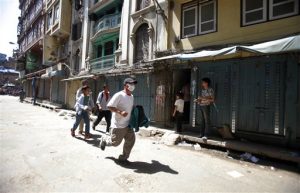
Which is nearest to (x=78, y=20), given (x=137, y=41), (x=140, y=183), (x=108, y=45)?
(x=108, y=45)

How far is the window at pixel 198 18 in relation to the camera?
11.1 m

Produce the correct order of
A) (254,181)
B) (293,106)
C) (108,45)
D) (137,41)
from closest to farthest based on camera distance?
(254,181)
(293,106)
(137,41)
(108,45)

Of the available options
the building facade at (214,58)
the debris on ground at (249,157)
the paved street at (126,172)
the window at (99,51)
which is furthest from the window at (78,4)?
the debris on ground at (249,157)

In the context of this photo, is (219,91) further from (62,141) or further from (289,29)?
(62,141)

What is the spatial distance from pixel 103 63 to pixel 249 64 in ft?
39.8

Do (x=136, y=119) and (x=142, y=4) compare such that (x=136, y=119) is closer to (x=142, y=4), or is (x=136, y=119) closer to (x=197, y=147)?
(x=197, y=147)

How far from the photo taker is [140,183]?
489cm

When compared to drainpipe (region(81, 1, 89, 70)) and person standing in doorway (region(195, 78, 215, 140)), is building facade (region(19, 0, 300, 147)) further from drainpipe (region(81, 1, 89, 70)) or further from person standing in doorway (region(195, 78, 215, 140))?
drainpipe (region(81, 1, 89, 70))

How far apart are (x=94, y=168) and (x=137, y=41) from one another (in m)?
11.1

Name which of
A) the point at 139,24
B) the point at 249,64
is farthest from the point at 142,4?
the point at 249,64

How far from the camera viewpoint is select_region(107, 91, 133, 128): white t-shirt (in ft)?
18.9

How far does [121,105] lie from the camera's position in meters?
5.84

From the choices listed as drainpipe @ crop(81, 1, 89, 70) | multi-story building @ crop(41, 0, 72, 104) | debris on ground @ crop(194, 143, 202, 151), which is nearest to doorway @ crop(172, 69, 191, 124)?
debris on ground @ crop(194, 143, 202, 151)

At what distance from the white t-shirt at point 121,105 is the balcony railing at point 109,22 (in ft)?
43.4
